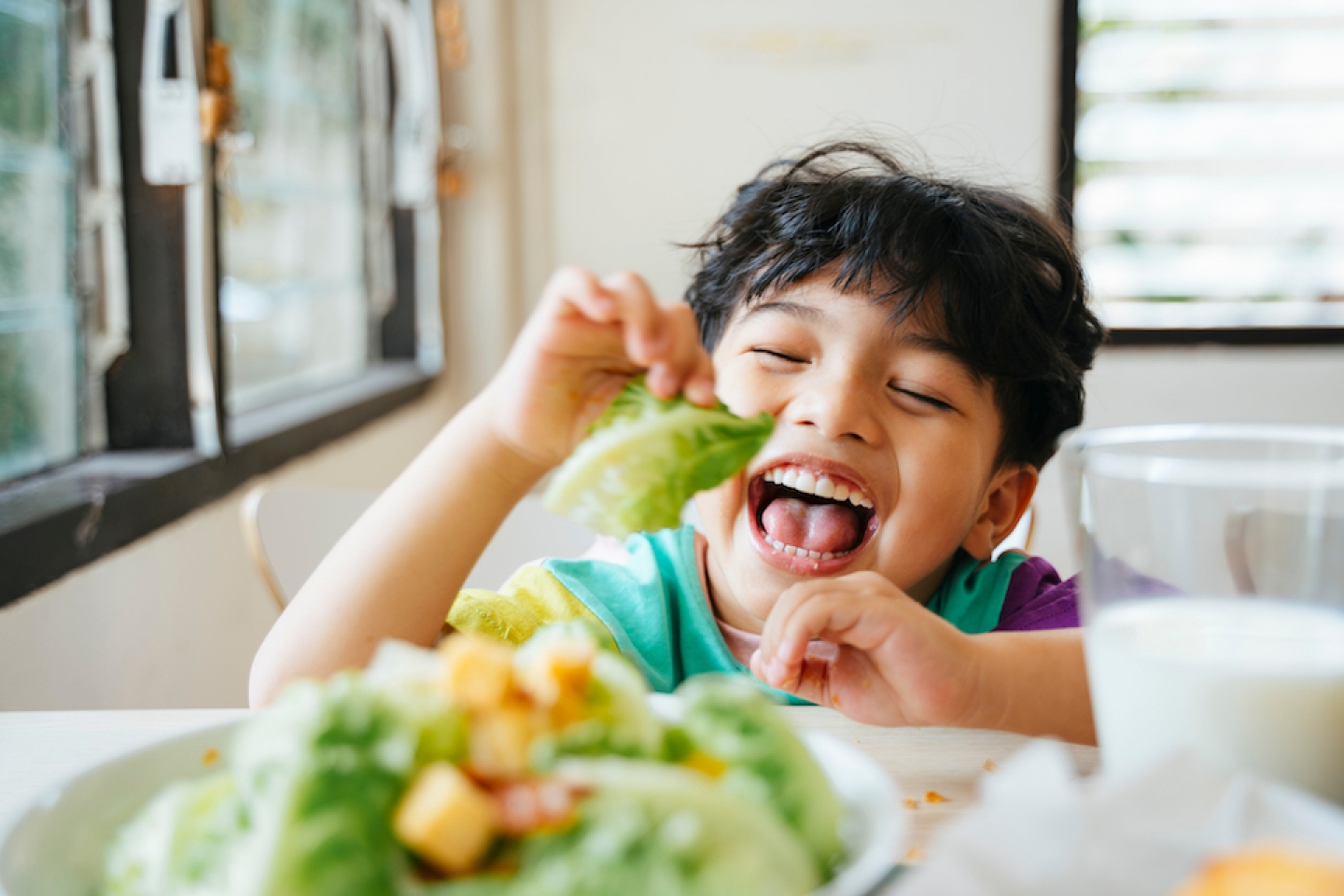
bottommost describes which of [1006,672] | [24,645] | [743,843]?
[24,645]

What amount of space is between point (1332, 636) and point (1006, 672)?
294 mm

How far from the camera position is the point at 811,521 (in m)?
1.08

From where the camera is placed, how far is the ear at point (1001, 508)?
117 cm

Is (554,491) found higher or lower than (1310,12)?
lower

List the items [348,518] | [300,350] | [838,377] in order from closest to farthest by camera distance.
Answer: [838,377]
[348,518]
[300,350]

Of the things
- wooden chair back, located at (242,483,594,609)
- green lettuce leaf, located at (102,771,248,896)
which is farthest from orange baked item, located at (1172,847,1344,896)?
wooden chair back, located at (242,483,594,609)

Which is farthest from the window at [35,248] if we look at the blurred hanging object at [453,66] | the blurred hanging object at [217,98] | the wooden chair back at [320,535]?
the blurred hanging object at [453,66]

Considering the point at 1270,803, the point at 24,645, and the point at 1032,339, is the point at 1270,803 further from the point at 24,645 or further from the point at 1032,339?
the point at 24,645

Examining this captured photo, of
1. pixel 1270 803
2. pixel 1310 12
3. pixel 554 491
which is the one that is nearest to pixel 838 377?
pixel 554 491

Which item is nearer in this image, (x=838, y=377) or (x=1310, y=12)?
(x=838, y=377)

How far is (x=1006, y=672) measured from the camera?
744 millimetres

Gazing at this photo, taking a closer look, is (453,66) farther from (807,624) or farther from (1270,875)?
(1270,875)

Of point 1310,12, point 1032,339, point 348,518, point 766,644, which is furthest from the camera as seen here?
point 1310,12

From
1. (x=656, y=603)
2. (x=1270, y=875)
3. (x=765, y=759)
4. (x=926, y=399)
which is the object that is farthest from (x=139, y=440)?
(x=1270, y=875)
